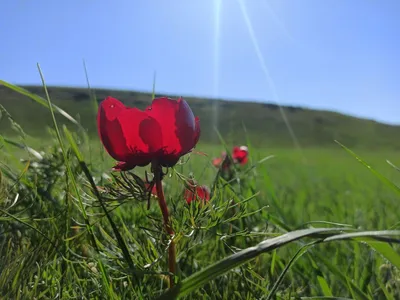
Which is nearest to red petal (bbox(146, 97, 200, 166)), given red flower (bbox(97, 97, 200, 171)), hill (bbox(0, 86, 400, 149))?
red flower (bbox(97, 97, 200, 171))

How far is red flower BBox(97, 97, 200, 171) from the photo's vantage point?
0.54 metres

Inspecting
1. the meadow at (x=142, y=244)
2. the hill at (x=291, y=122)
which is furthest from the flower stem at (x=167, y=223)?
the hill at (x=291, y=122)

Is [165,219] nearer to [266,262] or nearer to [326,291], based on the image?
[326,291]

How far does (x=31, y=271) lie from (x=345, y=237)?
1.12 feet

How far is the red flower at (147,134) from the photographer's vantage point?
0.54 meters

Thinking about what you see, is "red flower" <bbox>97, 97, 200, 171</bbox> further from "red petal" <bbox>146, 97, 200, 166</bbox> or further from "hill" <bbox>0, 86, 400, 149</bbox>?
"hill" <bbox>0, 86, 400, 149</bbox>

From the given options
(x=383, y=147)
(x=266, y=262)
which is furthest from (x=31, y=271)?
(x=383, y=147)

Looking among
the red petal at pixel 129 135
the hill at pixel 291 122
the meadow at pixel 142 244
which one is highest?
the red petal at pixel 129 135

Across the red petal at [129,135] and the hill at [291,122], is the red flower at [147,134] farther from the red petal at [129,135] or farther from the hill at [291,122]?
the hill at [291,122]

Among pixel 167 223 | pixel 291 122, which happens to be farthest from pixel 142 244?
pixel 291 122

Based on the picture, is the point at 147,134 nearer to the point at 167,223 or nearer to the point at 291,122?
the point at 167,223

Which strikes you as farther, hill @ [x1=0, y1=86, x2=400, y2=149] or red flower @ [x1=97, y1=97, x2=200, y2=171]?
hill @ [x1=0, y1=86, x2=400, y2=149]

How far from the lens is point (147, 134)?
542mm

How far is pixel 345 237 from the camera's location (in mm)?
367
